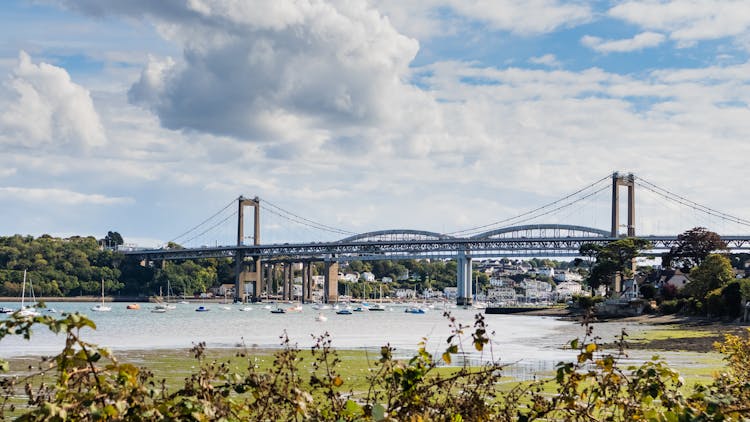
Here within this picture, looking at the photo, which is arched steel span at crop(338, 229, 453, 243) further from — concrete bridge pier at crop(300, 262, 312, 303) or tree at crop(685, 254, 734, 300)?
tree at crop(685, 254, 734, 300)

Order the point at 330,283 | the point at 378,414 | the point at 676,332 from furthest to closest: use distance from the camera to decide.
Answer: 1. the point at 330,283
2. the point at 676,332
3. the point at 378,414

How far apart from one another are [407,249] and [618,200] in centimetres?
4091

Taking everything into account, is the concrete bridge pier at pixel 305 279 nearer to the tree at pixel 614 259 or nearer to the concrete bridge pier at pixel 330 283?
the concrete bridge pier at pixel 330 283

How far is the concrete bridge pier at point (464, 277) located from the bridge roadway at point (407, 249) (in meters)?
1.02


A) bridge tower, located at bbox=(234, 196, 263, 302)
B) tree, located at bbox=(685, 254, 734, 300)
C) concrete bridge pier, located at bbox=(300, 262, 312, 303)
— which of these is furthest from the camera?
concrete bridge pier, located at bbox=(300, 262, 312, 303)

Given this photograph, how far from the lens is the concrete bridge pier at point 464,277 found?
157 metres

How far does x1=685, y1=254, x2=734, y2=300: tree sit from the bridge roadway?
45.7 meters

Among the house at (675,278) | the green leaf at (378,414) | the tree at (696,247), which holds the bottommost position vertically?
the house at (675,278)

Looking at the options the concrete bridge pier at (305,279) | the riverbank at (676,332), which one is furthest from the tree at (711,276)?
Answer: the concrete bridge pier at (305,279)

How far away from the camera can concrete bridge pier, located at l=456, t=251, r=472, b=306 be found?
157 metres

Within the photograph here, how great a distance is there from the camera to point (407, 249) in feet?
535

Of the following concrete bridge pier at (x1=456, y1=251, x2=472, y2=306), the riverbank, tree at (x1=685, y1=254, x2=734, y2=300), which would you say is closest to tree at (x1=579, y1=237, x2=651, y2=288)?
the riverbank

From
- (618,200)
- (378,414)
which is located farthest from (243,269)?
(378,414)

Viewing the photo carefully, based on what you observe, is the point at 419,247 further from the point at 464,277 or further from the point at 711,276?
the point at 711,276
